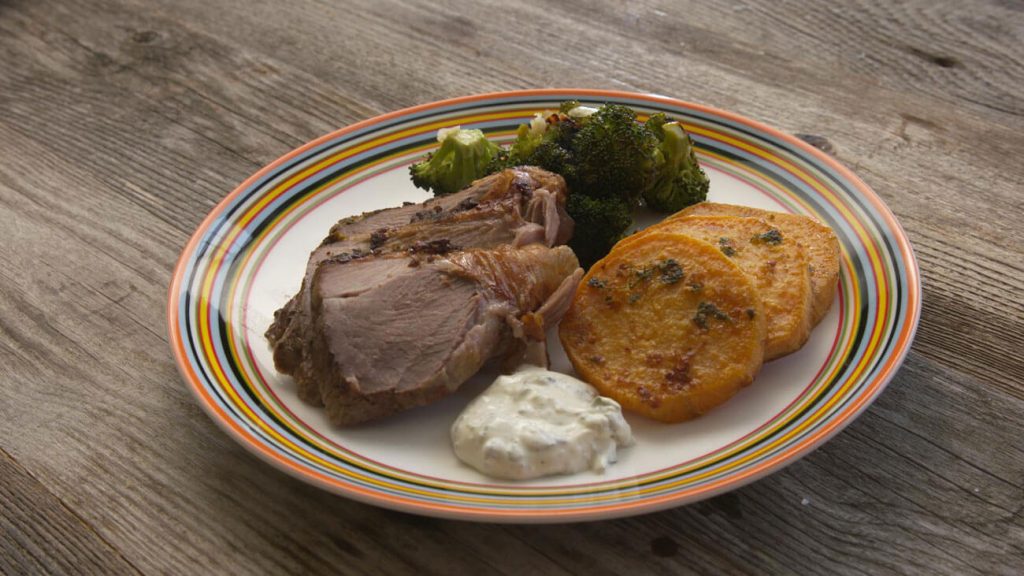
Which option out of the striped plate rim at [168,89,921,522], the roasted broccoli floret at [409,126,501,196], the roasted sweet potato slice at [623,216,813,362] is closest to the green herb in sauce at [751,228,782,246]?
the roasted sweet potato slice at [623,216,813,362]

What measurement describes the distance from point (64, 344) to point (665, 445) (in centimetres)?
229

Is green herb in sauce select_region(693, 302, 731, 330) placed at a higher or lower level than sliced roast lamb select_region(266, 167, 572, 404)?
higher

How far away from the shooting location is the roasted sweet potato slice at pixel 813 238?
3.25m

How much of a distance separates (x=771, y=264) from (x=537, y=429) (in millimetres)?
1103

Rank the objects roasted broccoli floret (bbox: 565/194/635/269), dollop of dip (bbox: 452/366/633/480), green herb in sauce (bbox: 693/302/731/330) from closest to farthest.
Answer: dollop of dip (bbox: 452/366/633/480)
green herb in sauce (bbox: 693/302/731/330)
roasted broccoli floret (bbox: 565/194/635/269)

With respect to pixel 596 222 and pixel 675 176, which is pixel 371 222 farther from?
pixel 675 176

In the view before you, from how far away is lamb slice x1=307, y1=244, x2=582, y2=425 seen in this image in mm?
2863

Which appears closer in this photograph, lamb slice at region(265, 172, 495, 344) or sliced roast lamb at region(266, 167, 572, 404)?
sliced roast lamb at region(266, 167, 572, 404)

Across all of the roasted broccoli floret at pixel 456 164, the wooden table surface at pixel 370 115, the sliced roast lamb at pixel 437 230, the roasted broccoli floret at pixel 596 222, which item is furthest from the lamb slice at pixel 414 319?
the roasted broccoli floret at pixel 456 164

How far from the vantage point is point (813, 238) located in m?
3.48

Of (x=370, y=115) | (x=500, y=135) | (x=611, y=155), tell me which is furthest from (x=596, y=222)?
(x=370, y=115)

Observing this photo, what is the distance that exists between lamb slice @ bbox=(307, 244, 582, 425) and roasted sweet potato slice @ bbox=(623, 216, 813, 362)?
0.50 m

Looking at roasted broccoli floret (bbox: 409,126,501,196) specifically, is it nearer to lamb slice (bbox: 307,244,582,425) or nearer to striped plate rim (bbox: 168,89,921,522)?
striped plate rim (bbox: 168,89,921,522)

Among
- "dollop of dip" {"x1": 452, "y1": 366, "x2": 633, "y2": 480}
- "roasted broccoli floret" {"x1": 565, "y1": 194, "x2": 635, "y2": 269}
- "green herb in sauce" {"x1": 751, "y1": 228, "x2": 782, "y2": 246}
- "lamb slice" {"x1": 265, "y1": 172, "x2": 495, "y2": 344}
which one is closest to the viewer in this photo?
"dollop of dip" {"x1": 452, "y1": 366, "x2": 633, "y2": 480}
